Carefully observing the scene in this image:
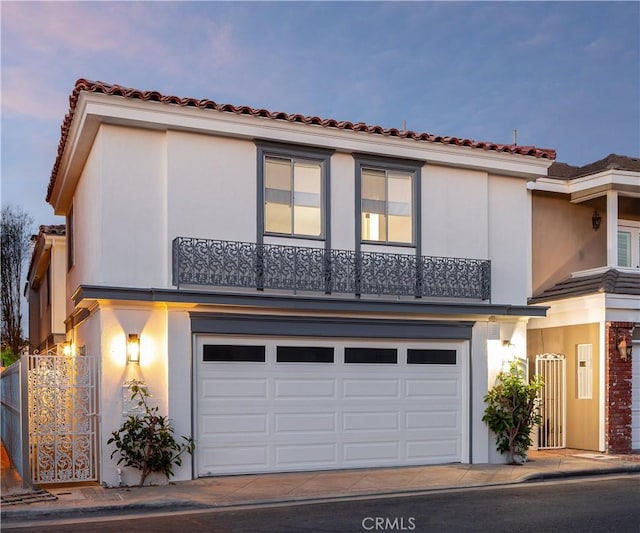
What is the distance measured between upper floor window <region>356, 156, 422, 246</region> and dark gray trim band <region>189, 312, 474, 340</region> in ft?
4.91

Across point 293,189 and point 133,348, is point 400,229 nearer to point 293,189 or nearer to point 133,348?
point 293,189

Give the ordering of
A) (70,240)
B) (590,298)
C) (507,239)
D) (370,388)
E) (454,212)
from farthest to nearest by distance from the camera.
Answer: (70,240), (590,298), (507,239), (454,212), (370,388)

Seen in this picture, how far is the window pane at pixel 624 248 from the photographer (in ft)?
61.7

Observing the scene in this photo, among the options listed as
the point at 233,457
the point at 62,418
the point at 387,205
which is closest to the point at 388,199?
the point at 387,205

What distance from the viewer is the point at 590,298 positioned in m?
16.1

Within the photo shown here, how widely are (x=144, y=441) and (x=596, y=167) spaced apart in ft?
41.8

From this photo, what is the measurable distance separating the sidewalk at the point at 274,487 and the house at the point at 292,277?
51 cm

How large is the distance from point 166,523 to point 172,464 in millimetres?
2605

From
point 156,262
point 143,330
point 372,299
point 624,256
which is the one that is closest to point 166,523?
point 143,330

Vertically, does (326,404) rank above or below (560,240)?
below

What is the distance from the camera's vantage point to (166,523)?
30.6 feet

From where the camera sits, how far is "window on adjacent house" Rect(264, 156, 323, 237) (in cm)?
1320

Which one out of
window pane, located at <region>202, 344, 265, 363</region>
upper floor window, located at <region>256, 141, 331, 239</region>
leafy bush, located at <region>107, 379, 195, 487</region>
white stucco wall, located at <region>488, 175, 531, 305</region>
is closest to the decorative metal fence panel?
leafy bush, located at <region>107, 379, 195, 487</region>

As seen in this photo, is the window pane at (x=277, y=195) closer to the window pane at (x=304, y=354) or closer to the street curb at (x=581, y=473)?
the window pane at (x=304, y=354)
